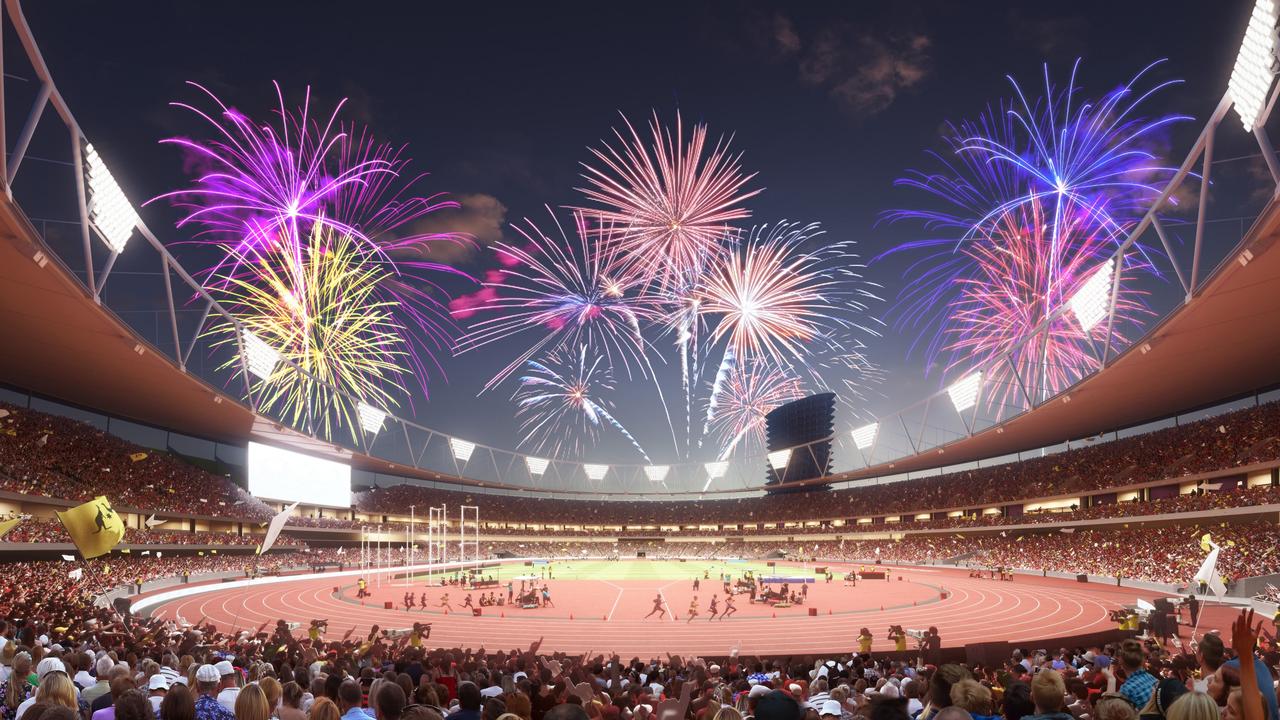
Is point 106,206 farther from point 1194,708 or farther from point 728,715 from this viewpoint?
point 1194,708

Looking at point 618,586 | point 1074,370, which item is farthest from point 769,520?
point 1074,370

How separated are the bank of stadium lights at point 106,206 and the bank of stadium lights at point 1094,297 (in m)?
40.3

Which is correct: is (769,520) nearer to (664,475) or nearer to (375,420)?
(664,475)

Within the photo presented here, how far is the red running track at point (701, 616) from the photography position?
1277 inches

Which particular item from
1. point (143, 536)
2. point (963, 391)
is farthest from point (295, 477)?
point (963, 391)

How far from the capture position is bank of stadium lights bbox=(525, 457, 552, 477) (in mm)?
141250

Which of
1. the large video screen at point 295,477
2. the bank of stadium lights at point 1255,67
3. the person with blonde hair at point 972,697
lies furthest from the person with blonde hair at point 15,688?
the large video screen at point 295,477

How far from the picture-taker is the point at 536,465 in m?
149

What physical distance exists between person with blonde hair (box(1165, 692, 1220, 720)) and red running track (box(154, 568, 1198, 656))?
24862 millimetres

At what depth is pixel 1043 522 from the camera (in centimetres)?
6975

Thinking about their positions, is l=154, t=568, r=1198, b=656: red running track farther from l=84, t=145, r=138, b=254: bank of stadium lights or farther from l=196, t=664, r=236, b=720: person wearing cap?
l=196, t=664, r=236, b=720: person wearing cap

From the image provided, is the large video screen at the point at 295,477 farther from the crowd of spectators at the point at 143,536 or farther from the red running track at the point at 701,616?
the red running track at the point at 701,616

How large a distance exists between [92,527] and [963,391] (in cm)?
6499

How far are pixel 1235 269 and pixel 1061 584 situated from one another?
34346 millimetres
